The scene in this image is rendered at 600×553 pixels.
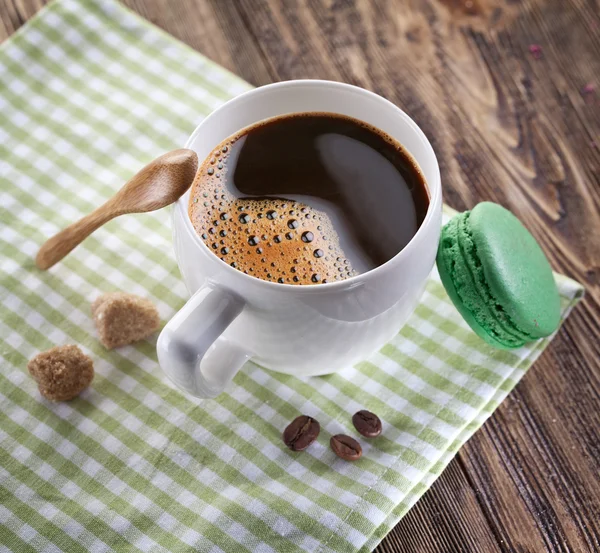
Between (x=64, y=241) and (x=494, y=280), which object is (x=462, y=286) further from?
(x=64, y=241)

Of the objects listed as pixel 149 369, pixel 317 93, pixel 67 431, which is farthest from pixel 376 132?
pixel 67 431

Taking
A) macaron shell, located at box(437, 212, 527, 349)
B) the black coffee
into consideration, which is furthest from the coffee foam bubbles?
macaron shell, located at box(437, 212, 527, 349)

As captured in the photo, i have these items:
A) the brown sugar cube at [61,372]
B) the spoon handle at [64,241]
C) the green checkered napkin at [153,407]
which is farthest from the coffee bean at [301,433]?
the spoon handle at [64,241]

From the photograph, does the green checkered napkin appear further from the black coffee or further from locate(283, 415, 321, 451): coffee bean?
the black coffee

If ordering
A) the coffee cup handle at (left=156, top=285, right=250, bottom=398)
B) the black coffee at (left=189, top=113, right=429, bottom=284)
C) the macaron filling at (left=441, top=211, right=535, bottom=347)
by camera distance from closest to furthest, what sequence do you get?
the coffee cup handle at (left=156, top=285, right=250, bottom=398)
the black coffee at (left=189, top=113, right=429, bottom=284)
the macaron filling at (left=441, top=211, right=535, bottom=347)

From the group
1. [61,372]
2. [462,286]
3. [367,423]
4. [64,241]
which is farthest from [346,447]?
[64,241]
